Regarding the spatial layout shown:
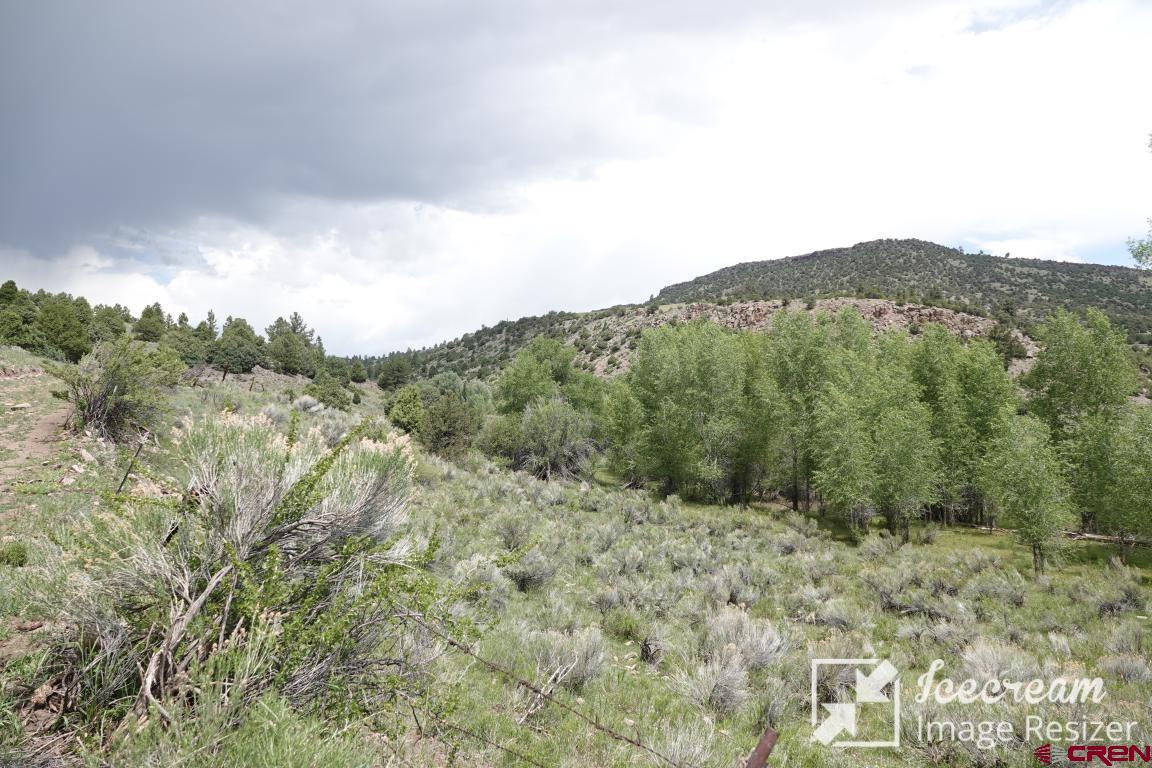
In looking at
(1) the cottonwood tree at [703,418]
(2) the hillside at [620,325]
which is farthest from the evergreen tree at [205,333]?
(1) the cottonwood tree at [703,418]

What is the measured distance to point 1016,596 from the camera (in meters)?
12.4

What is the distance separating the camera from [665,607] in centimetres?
1026

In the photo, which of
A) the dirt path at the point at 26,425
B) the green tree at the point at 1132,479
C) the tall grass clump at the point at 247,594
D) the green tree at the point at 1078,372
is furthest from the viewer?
Answer: the green tree at the point at 1078,372

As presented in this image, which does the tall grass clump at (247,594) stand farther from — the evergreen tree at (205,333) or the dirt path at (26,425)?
the evergreen tree at (205,333)

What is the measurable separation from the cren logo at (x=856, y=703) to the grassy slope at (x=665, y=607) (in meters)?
0.19

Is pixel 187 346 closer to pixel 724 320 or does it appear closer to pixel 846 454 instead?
pixel 846 454

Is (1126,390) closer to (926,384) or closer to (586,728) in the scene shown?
(926,384)

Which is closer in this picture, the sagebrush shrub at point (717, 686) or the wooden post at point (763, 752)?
the wooden post at point (763, 752)

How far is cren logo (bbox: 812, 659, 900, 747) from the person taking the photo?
5891 mm

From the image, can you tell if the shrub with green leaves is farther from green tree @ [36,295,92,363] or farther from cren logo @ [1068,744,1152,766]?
green tree @ [36,295,92,363]

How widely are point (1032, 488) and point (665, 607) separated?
16440 millimetres

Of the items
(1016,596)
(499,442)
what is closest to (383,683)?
(1016,596)

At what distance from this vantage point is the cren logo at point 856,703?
232 inches

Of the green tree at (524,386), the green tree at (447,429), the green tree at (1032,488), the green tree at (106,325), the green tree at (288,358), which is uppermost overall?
the green tree at (106,325)
